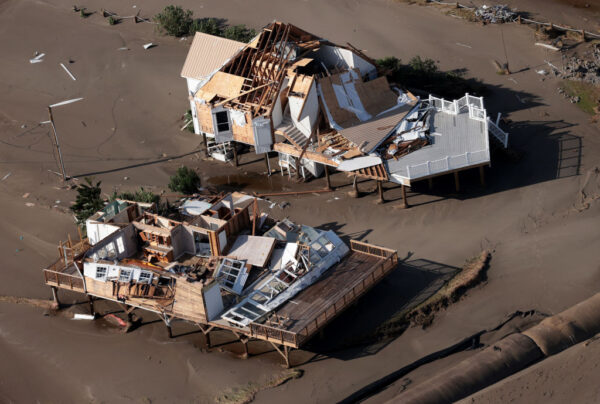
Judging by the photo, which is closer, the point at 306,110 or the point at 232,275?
the point at 232,275

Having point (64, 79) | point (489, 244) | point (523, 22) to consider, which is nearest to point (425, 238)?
point (489, 244)

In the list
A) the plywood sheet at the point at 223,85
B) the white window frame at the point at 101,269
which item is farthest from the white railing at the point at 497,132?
the white window frame at the point at 101,269

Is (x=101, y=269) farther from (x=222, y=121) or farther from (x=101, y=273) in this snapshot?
(x=222, y=121)

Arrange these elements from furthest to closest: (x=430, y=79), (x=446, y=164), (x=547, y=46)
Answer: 1. (x=547, y=46)
2. (x=430, y=79)
3. (x=446, y=164)

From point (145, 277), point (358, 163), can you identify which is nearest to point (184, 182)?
point (358, 163)

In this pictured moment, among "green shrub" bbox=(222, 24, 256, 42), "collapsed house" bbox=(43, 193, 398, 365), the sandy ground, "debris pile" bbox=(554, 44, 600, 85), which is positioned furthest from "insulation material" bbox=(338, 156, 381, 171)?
"green shrub" bbox=(222, 24, 256, 42)

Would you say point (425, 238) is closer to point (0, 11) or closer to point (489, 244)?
point (489, 244)

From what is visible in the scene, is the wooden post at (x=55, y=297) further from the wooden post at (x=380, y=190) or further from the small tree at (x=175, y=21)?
the small tree at (x=175, y=21)
